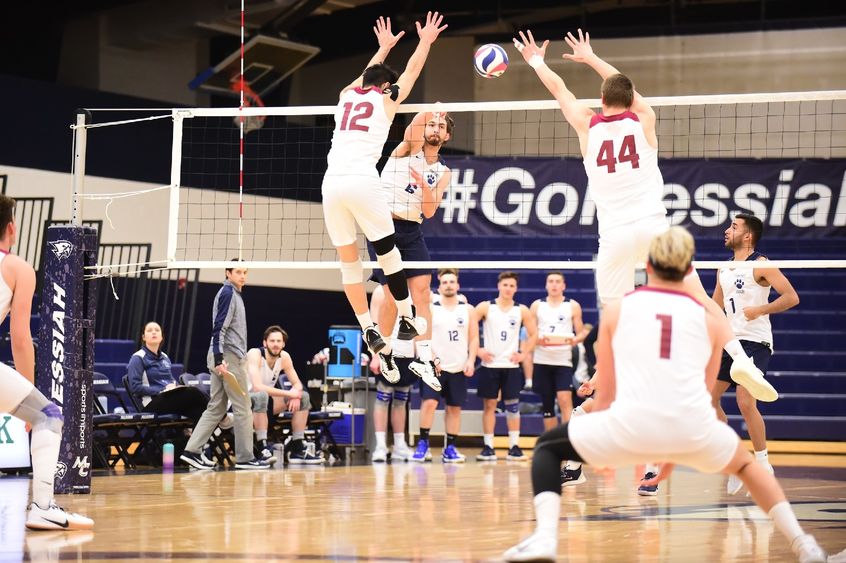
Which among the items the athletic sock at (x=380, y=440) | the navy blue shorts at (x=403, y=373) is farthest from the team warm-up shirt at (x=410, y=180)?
the athletic sock at (x=380, y=440)

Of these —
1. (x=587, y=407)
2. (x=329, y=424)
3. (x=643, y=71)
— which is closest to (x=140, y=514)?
(x=587, y=407)

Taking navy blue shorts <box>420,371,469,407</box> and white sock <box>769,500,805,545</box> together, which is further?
navy blue shorts <box>420,371,469,407</box>

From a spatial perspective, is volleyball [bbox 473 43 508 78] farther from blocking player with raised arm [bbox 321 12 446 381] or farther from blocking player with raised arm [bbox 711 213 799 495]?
blocking player with raised arm [bbox 711 213 799 495]

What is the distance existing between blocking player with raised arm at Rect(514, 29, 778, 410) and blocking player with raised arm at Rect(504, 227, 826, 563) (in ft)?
6.02

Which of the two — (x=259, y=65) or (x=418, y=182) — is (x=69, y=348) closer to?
(x=418, y=182)

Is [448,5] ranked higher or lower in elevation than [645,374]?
higher

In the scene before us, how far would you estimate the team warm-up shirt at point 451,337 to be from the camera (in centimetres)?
1296

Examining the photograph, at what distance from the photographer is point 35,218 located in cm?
1611

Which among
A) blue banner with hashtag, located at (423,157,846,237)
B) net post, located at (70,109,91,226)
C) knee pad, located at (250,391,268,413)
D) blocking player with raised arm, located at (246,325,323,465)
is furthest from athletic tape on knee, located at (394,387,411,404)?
net post, located at (70,109,91,226)

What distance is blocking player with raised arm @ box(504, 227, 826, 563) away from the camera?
446 cm

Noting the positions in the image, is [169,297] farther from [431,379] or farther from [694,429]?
[694,429]

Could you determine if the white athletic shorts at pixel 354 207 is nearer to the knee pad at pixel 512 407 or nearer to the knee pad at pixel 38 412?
the knee pad at pixel 38 412

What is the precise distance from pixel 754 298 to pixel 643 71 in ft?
32.2

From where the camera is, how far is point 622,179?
21.9ft
